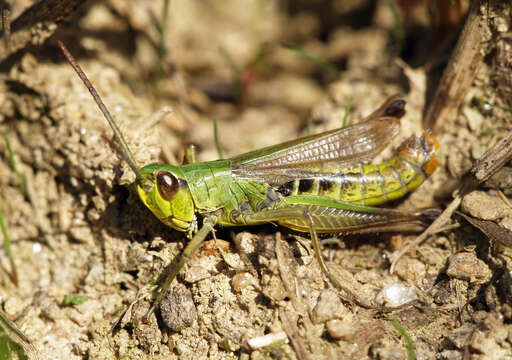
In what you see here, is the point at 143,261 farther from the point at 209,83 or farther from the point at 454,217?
the point at 209,83

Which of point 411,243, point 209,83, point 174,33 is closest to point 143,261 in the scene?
point 411,243

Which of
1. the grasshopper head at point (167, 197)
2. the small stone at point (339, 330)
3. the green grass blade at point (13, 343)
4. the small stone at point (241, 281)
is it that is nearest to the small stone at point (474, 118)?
the small stone at point (339, 330)

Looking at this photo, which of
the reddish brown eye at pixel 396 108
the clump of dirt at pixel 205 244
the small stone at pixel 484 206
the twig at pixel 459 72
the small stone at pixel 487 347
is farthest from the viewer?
the reddish brown eye at pixel 396 108

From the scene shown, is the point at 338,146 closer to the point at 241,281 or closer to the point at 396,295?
the point at 396,295

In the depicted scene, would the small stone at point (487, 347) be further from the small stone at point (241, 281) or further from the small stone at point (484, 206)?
the small stone at point (241, 281)

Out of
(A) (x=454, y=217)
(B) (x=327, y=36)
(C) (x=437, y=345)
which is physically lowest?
(C) (x=437, y=345)

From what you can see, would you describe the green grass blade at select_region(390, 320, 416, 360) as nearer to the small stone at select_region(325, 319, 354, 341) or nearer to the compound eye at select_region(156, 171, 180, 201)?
the small stone at select_region(325, 319, 354, 341)

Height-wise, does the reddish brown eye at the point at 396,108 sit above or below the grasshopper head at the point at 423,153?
above

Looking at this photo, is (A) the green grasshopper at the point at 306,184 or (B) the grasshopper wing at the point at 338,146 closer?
(A) the green grasshopper at the point at 306,184
